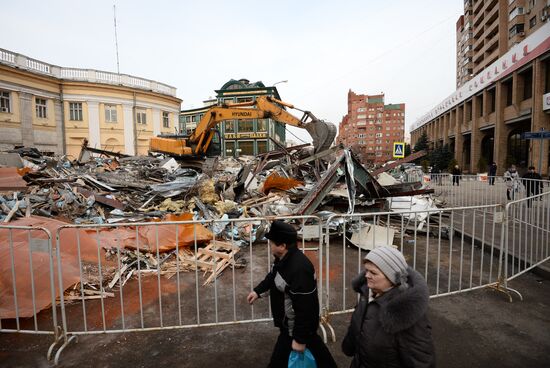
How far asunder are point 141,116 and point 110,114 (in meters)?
3.07

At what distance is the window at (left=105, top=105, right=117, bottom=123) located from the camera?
104ft

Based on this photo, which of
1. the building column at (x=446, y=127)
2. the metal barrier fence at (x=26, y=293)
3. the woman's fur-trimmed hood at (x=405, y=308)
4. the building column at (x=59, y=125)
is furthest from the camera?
the building column at (x=446, y=127)

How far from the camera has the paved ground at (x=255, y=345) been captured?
10.2 ft

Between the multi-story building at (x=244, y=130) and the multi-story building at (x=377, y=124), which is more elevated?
the multi-story building at (x=377, y=124)

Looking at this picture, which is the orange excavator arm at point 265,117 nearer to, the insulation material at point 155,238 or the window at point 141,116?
the insulation material at point 155,238

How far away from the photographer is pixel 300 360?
229cm

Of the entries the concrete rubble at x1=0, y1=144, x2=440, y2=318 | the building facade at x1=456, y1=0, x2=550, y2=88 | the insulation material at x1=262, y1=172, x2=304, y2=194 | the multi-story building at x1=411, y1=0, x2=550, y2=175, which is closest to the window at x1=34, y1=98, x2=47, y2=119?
the concrete rubble at x1=0, y1=144, x2=440, y2=318

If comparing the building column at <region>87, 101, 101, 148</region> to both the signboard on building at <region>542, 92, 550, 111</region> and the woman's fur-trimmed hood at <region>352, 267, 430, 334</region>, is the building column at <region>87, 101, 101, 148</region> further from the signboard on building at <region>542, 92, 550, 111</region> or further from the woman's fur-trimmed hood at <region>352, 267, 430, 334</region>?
the signboard on building at <region>542, 92, 550, 111</region>

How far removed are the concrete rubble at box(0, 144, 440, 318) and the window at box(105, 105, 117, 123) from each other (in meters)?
20.5

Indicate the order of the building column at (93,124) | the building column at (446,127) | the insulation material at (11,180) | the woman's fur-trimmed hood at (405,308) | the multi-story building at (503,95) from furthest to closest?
1. the building column at (446,127)
2. the building column at (93,124)
3. the multi-story building at (503,95)
4. the insulation material at (11,180)
5. the woman's fur-trimmed hood at (405,308)

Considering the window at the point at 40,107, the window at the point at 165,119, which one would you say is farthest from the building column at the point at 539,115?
the window at the point at 40,107

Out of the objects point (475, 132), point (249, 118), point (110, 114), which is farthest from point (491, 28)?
point (110, 114)

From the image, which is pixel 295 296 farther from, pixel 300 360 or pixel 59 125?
pixel 59 125

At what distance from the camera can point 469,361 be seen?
3.07 m
